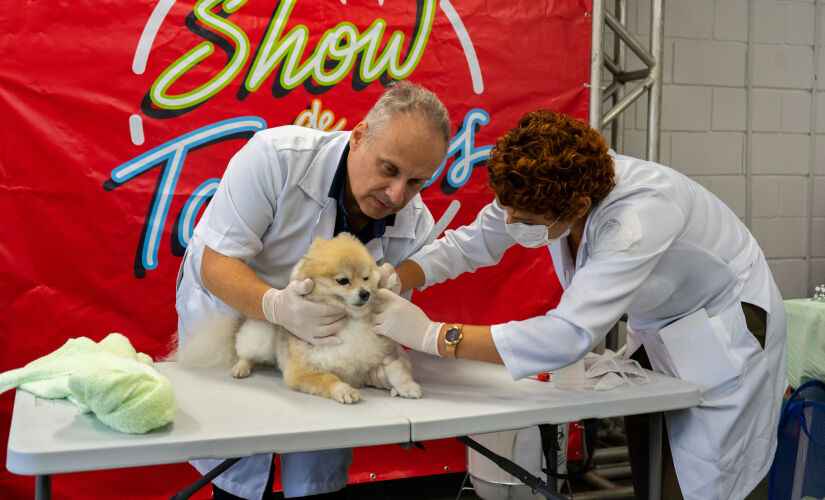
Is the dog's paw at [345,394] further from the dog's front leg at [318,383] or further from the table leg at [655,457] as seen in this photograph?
the table leg at [655,457]

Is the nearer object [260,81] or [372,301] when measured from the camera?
[372,301]

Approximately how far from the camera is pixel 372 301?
5.22 feet

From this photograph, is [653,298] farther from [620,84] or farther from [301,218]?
[620,84]

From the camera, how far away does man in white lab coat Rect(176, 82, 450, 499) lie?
1576mm

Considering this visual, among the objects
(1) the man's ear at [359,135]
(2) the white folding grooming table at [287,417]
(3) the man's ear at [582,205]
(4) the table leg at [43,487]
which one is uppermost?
(1) the man's ear at [359,135]

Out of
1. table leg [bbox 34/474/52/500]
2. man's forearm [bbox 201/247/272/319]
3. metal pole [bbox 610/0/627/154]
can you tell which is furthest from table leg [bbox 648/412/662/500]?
metal pole [bbox 610/0/627/154]

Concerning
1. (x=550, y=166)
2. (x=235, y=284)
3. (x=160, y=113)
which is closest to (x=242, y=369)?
(x=235, y=284)

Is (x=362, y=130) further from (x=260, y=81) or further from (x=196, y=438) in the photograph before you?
(x=260, y=81)

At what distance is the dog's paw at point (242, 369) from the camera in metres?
1.63

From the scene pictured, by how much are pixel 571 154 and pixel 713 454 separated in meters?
0.77

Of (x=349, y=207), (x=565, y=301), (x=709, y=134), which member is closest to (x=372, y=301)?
(x=349, y=207)

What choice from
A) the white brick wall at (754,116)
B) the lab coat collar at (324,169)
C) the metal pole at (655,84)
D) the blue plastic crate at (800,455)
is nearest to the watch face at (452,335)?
the lab coat collar at (324,169)

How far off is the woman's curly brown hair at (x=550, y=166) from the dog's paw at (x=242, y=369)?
75 cm

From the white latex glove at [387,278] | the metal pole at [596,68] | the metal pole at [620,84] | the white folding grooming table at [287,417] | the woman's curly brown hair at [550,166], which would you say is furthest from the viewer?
the metal pole at [620,84]
